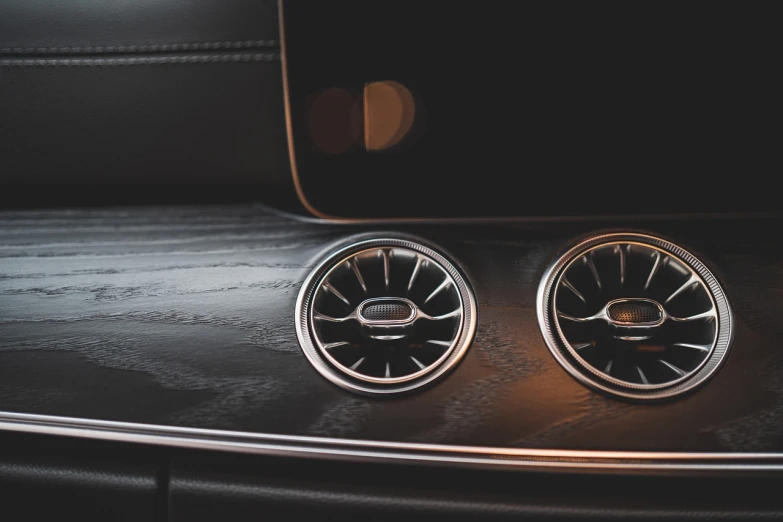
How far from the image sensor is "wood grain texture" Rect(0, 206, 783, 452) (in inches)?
31.0

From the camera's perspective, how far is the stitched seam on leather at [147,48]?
978mm

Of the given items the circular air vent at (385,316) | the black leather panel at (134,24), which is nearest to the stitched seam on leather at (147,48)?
the black leather panel at (134,24)

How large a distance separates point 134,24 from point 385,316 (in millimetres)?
726

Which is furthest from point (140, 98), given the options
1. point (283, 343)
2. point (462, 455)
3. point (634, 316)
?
point (634, 316)

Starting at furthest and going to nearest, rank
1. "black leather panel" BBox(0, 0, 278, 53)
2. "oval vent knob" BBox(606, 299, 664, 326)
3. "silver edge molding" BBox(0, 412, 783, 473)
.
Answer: "black leather panel" BBox(0, 0, 278, 53)
"oval vent knob" BBox(606, 299, 664, 326)
"silver edge molding" BBox(0, 412, 783, 473)

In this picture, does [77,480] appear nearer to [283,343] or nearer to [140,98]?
[283,343]

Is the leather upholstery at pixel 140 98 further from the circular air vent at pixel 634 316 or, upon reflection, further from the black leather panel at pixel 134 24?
the circular air vent at pixel 634 316

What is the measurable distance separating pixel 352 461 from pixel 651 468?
43 centimetres

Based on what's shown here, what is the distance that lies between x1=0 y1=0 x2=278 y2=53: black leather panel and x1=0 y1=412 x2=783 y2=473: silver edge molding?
0.71m

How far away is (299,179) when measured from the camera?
104 cm

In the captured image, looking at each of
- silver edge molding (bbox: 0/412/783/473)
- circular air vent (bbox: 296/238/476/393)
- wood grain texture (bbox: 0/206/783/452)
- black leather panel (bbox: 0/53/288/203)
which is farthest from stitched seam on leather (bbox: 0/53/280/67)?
silver edge molding (bbox: 0/412/783/473)

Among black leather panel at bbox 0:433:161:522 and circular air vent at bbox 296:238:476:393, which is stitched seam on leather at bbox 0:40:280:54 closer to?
circular air vent at bbox 296:238:476:393

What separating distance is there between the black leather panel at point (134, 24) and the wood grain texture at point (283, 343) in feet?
1.13

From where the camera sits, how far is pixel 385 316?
864 mm
